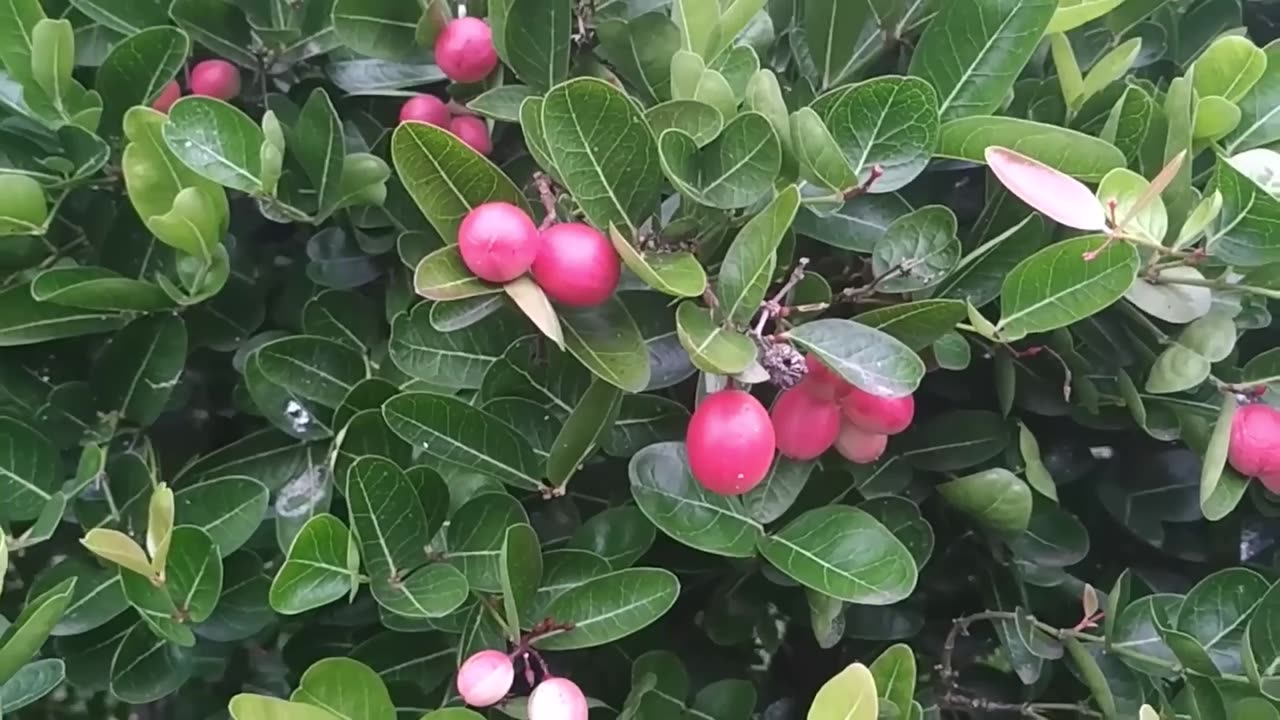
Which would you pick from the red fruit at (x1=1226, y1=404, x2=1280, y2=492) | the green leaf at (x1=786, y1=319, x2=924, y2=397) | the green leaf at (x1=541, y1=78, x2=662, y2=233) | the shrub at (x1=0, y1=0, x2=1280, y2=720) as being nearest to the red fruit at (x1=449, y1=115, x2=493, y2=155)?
the shrub at (x1=0, y1=0, x2=1280, y2=720)

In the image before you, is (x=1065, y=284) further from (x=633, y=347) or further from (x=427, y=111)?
(x=427, y=111)

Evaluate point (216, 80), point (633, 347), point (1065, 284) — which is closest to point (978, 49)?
point (1065, 284)

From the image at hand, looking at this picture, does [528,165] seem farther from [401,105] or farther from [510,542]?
[510,542]

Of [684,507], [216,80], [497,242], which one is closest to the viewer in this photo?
[497,242]

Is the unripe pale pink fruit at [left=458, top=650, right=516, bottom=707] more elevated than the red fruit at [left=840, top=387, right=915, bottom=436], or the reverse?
the red fruit at [left=840, top=387, right=915, bottom=436]

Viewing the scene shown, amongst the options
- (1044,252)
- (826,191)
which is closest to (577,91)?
(826,191)

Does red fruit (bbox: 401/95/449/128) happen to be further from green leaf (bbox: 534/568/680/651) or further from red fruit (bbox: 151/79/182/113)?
green leaf (bbox: 534/568/680/651)

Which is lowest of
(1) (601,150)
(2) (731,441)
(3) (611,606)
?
(3) (611,606)

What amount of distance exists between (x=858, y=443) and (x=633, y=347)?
159 millimetres

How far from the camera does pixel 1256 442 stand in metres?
0.65

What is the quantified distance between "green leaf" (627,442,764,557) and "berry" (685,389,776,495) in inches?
2.4

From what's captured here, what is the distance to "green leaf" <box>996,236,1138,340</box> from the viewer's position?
557 millimetres

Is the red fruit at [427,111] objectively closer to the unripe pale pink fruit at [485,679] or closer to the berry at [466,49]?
the berry at [466,49]

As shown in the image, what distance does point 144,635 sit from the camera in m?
0.71
